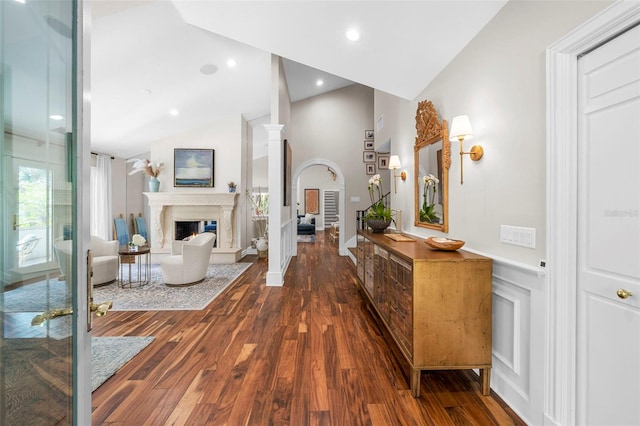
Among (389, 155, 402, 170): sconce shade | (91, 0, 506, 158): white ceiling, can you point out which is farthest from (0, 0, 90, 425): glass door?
(389, 155, 402, 170): sconce shade

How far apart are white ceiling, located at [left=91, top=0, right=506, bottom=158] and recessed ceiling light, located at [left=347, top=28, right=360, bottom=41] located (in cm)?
5

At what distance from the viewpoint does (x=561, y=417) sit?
140 centimetres

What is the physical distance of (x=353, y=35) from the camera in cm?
254

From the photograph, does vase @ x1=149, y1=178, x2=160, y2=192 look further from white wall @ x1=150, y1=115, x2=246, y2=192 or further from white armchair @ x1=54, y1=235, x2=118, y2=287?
white armchair @ x1=54, y1=235, x2=118, y2=287

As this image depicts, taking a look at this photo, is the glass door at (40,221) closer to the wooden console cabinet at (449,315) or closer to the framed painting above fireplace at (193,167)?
the wooden console cabinet at (449,315)

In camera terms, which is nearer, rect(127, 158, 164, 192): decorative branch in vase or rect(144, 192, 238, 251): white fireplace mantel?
rect(127, 158, 164, 192): decorative branch in vase

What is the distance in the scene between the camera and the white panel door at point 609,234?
3.76ft

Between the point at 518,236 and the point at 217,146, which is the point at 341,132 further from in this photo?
the point at 518,236

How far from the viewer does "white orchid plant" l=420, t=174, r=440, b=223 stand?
2695 mm

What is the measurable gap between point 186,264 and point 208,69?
2.98 m

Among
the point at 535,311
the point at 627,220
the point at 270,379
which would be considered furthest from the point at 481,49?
the point at 270,379

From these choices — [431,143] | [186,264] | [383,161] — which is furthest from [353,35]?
[383,161]

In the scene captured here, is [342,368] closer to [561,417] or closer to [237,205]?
[561,417]

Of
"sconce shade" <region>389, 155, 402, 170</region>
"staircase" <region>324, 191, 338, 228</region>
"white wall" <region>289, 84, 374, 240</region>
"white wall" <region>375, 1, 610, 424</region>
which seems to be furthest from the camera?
"staircase" <region>324, 191, 338, 228</region>
